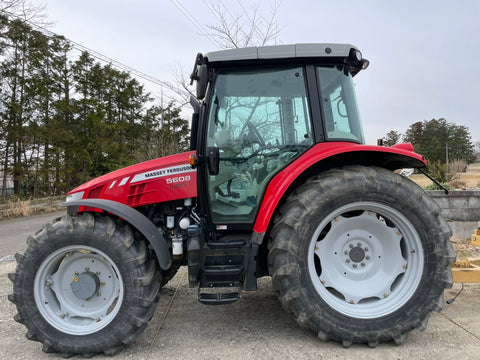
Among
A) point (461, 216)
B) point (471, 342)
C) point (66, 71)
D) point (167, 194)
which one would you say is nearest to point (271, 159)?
point (167, 194)

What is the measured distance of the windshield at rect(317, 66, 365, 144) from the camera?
2.62 metres

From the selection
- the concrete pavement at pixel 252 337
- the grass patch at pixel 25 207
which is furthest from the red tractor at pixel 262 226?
the grass patch at pixel 25 207

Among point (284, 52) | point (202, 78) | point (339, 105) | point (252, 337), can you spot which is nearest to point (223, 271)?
point (252, 337)

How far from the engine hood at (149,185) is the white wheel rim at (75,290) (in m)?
0.52

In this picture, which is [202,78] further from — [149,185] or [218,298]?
[218,298]

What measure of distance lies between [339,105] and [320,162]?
521mm

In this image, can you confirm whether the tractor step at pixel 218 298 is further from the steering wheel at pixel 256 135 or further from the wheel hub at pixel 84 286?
the steering wheel at pixel 256 135

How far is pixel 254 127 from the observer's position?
262cm

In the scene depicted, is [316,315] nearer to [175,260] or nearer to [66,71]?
[175,260]

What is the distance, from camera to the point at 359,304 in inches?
97.0

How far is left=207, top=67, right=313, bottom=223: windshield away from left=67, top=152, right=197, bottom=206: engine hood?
262 millimetres

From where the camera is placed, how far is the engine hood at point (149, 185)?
2.76m

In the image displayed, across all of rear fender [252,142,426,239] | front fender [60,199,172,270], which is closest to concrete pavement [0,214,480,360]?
front fender [60,199,172,270]

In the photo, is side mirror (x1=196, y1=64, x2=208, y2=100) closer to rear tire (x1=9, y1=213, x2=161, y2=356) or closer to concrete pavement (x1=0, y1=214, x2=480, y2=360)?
rear tire (x1=9, y1=213, x2=161, y2=356)
